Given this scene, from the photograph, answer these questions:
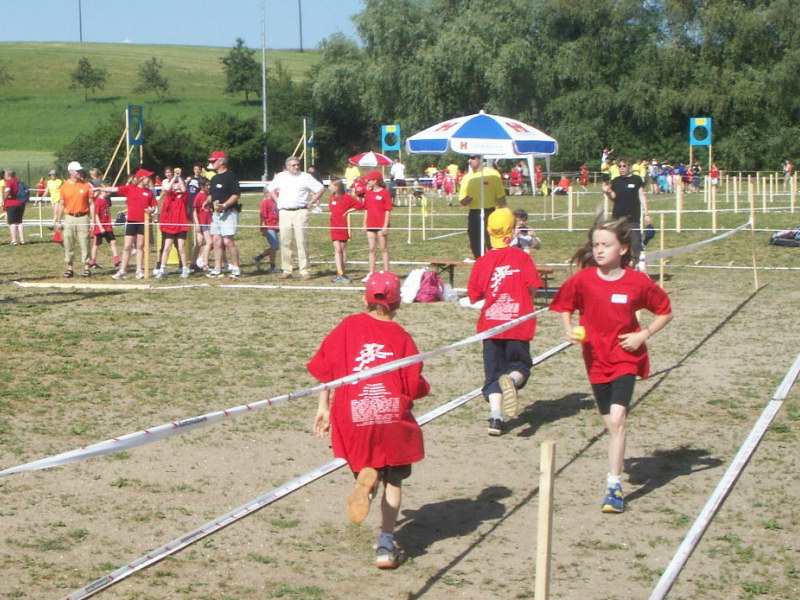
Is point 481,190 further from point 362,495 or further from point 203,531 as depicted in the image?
point 362,495

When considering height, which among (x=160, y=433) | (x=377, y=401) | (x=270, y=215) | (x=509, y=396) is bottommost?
(x=509, y=396)

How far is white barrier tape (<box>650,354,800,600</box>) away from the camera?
5.07 meters

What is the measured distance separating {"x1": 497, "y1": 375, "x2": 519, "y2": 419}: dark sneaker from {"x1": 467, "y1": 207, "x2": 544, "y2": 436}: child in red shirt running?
0.44 ft

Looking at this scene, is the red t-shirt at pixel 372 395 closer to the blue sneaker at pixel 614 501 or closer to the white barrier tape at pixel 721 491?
the white barrier tape at pixel 721 491

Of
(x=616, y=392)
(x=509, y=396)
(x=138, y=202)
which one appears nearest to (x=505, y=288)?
(x=509, y=396)

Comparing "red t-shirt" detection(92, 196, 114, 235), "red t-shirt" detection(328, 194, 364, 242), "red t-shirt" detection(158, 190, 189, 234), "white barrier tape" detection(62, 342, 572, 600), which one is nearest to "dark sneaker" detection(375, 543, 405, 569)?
"white barrier tape" detection(62, 342, 572, 600)

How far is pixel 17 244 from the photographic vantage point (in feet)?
80.9

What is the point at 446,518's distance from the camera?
6.04 meters

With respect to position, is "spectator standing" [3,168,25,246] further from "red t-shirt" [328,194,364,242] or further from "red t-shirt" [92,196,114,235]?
"red t-shirt" [328,194,364,242]

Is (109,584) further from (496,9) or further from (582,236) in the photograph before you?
(496,9)

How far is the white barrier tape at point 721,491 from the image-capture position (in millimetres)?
5074

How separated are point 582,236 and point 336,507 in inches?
762

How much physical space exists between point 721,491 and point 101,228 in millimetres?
14104

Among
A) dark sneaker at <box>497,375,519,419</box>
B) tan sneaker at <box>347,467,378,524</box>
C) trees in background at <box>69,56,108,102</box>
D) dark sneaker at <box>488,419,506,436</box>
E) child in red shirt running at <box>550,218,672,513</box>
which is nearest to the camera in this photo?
tan sneaker at <box>347,467,378,524</box>
